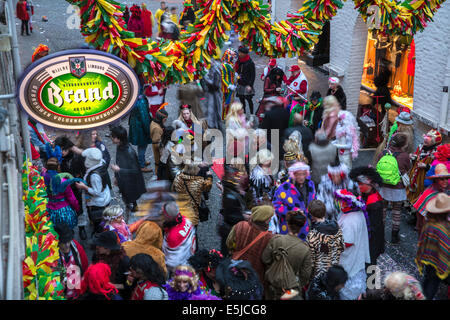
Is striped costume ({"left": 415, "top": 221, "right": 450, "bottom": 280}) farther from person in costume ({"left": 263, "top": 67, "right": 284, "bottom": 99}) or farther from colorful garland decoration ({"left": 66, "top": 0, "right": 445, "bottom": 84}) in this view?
person in costume ({"left": 263, "top": 67, "right": 284, "bottom": 99})

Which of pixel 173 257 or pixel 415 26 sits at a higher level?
pixel 415 26

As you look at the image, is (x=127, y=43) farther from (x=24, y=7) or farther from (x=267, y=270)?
(x=24, y=7)

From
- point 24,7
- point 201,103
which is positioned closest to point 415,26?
point 201,103

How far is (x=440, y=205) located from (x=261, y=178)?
7.75ft

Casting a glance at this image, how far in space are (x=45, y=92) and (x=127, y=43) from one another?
149 cm

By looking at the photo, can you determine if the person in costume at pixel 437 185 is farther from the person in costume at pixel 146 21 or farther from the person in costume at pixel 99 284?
the person in costume at pixel 146 21

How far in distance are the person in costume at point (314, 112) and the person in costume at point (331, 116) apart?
0.62 metres

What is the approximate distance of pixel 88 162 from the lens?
8109 mm

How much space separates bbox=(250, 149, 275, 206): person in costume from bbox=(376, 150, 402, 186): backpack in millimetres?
1598

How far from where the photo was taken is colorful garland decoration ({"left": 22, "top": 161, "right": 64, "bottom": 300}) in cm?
445

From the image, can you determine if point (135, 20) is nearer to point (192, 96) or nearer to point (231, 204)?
point (192, 96)

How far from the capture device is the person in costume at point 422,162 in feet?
28.4

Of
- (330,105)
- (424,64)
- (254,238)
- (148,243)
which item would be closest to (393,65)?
(424,64)

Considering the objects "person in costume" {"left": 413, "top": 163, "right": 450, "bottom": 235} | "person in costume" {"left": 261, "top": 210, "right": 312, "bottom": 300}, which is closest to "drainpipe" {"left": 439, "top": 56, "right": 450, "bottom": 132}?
"person in costume" {"left": 413, "top": 163, "right": 450, "bottom": 235}
